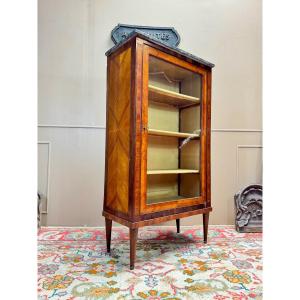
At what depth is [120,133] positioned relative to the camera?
1.42m

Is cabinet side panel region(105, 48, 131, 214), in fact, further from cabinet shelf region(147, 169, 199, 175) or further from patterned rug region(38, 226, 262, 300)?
patterned rug region(38, 226, 262, 300)

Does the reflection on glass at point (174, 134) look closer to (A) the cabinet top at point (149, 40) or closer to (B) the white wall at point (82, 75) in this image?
(A) the cabinet top at point (149, 40)

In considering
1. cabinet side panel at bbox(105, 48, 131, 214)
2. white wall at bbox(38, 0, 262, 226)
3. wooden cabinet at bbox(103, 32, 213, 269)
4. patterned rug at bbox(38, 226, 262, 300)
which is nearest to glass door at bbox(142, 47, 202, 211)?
wooden cabinet at bbox(103, 32, 213, 269)

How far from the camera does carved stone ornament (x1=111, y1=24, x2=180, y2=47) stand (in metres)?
2.01

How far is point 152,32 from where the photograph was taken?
2078 millimetres

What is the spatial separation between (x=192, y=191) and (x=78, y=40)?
5.19 ft

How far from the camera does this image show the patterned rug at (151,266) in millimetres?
1076

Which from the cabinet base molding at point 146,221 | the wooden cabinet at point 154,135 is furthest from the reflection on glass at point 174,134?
the cabinet base molding at point 146,221

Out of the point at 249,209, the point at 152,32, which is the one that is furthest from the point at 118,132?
the point at 249,209
